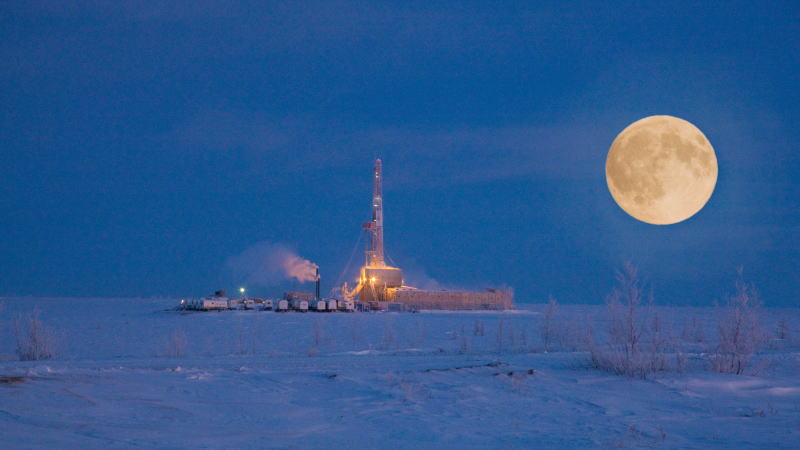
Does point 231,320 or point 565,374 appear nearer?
point 565,374

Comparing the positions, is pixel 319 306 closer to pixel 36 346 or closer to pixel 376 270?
pixel 376 270

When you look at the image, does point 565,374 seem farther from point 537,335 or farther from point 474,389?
point 537,335

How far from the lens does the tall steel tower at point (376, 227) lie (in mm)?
55531

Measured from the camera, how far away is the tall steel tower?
182ft

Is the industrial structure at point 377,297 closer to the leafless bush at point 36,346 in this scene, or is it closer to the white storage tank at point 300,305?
the white storage tank at point 300,305

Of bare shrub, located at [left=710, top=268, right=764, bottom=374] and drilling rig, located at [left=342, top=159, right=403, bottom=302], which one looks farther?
drilling rig, located at [left=342, top=159, right=403, bottom=302]

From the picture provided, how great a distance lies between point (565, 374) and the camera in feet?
34.3

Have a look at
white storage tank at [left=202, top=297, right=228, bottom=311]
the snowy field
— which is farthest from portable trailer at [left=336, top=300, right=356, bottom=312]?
the snowy field

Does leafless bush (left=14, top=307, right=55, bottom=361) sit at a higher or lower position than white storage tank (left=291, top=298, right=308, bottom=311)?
lower

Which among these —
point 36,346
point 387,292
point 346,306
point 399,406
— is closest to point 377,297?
point 387,292

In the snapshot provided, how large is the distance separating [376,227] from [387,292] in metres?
6.66

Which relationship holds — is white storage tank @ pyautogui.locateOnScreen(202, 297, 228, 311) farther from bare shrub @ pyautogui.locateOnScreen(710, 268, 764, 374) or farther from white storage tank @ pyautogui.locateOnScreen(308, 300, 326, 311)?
bare shrub @ pyautogui.locateOnScreen(710, 268, 764, 374)

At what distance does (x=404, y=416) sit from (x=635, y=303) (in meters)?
5.60

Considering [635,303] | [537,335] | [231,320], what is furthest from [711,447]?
[231,320]
